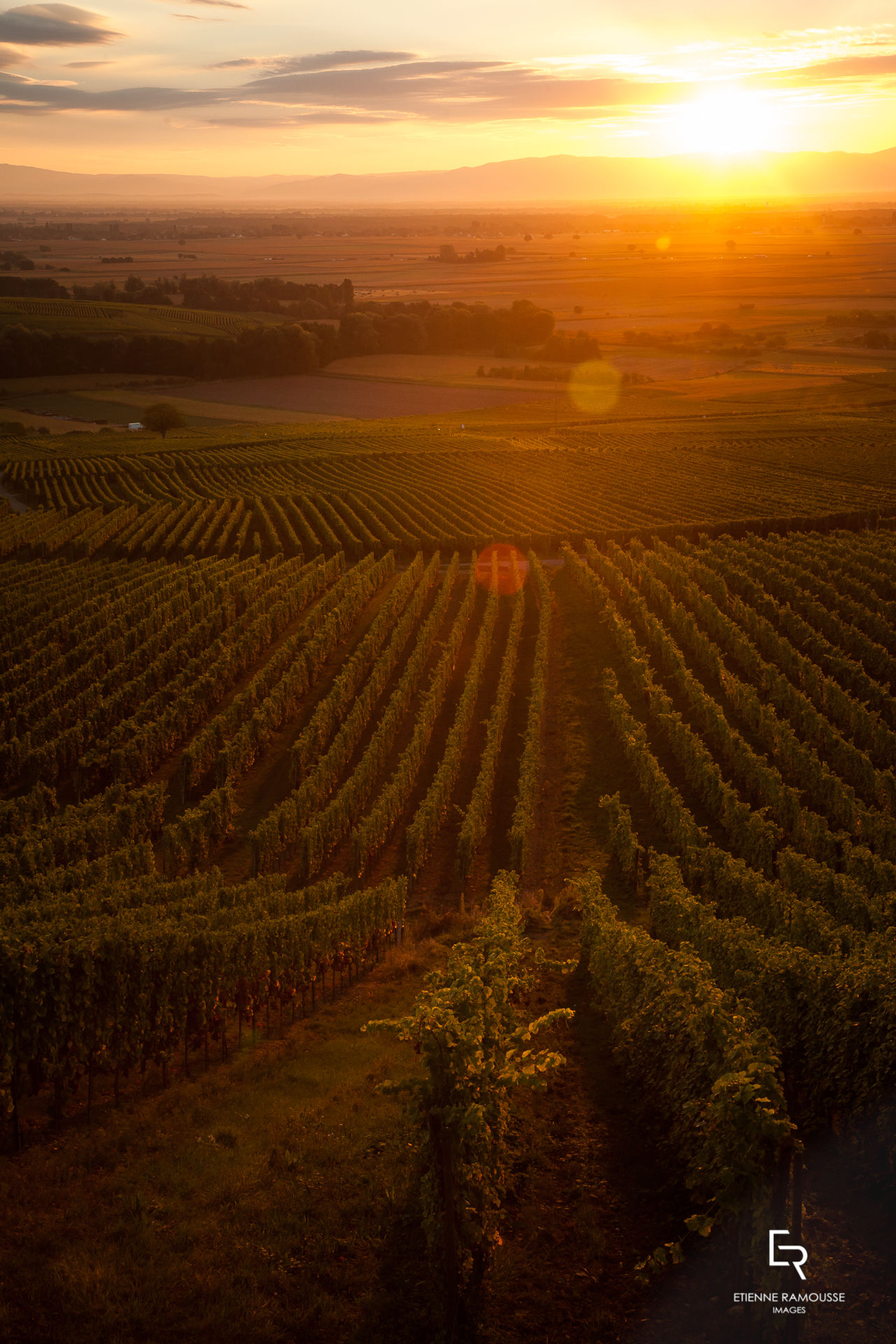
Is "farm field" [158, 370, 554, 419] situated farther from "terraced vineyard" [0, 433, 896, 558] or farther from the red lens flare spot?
the red lens flare spot

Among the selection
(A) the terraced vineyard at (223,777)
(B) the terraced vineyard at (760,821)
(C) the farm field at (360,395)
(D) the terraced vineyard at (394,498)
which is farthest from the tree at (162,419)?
(B) the terraced vineyard at (760,821)

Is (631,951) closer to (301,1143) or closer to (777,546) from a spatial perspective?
(301,1143)

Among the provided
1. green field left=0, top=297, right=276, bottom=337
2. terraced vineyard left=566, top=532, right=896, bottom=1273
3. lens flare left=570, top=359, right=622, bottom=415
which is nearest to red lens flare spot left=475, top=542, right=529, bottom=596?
terraced vineyard left=566, top=532, right=896, bottom=1273

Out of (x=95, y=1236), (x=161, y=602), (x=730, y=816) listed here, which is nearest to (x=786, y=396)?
(x=161, y=602)

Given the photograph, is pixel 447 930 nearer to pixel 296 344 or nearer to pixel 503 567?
pixel 503 567

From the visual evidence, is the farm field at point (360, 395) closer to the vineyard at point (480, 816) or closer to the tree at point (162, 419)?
the tree at point (162, 419)

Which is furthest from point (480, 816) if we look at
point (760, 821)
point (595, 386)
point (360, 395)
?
point (595, 386)
